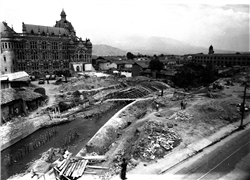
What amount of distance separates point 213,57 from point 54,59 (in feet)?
289

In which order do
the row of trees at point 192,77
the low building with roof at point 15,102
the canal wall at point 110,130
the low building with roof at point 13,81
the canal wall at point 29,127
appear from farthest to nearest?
1. the row of trees at point 192,77
2. the low building with roof at point 13,81
3. the low building with roof at point 15,102
4. the canal wall at point 29,127
5. the canal wall at point 110,130

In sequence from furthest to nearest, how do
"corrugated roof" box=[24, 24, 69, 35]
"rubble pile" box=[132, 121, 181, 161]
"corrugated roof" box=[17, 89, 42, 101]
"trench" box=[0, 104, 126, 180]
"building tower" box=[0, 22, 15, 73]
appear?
"corrugated roof" box=[24, 24, 69, 35] < "building tower" box=[0, 22, 15, 73] < "corrugated roof" box=[17, 89, 42, 101] < "trench" box=[0, 104, 126, 180] < "rubble pile" box=[132, 121, 181, 161]

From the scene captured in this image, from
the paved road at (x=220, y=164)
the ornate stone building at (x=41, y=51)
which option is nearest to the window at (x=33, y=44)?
the ornate stone building at (x=41, y=51)

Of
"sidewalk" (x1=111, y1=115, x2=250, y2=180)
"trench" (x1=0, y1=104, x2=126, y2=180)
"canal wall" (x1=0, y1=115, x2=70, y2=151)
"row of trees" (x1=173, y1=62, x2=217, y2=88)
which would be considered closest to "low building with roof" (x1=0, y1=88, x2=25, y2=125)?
"canal wall" (x1=0, y1=115, x2=70, y2=151)

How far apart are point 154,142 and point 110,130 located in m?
9.22

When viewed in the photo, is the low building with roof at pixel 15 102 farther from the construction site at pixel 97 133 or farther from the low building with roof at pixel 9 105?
the construction site at pixel 97 133

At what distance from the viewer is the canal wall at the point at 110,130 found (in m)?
23.1

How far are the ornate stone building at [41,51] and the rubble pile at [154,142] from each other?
59.5m

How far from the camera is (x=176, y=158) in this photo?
702 inches

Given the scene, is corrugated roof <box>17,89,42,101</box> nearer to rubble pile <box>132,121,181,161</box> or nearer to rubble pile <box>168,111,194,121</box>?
rubble pile <box>132,121,181,161</box>

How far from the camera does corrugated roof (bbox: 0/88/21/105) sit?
96.6 feet

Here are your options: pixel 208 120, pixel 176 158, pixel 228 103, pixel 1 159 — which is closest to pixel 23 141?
pixel 1 159

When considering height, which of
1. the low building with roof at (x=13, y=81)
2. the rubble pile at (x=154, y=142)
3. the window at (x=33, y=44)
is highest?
the window at (x=33, y=44)

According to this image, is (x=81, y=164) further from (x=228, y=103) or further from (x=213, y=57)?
(x=213, y=57)
